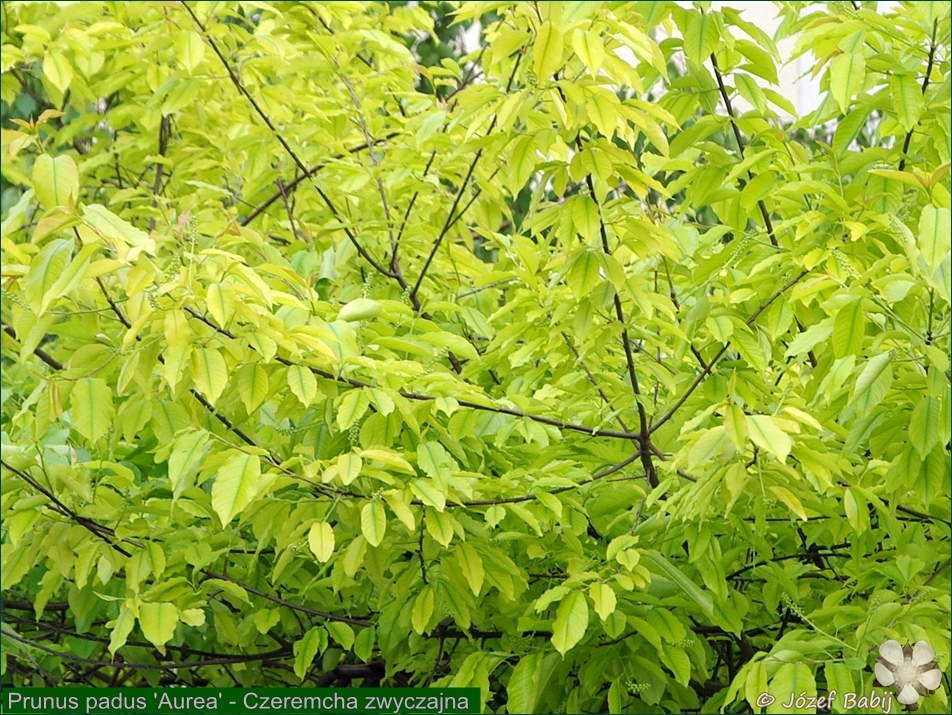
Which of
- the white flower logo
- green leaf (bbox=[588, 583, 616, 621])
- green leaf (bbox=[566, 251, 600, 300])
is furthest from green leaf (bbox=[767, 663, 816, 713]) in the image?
green leaf (bbox=[566, 251, 600, 300])

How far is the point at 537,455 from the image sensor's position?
76.9 inches

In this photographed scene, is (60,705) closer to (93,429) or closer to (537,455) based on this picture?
(93,429)

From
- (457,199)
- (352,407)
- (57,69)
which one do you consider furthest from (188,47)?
(352,407)

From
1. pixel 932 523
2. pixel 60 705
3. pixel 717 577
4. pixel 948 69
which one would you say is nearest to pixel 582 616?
pixel 717 577

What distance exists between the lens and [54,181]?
1.40 m

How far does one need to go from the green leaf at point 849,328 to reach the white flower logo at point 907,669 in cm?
44

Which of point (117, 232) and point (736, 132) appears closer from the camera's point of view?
point (117, 232)

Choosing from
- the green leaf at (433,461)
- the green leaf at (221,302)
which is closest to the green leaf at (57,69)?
the green leaf at (221,302)

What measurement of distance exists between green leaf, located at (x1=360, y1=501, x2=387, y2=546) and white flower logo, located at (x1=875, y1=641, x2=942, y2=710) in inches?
28.7

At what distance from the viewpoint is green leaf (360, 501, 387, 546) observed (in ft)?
4.84

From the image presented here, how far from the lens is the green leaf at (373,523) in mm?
1476

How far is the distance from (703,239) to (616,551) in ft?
2.26

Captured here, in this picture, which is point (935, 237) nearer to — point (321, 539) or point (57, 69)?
point (321, 539)

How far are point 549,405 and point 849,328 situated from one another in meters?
0.66
